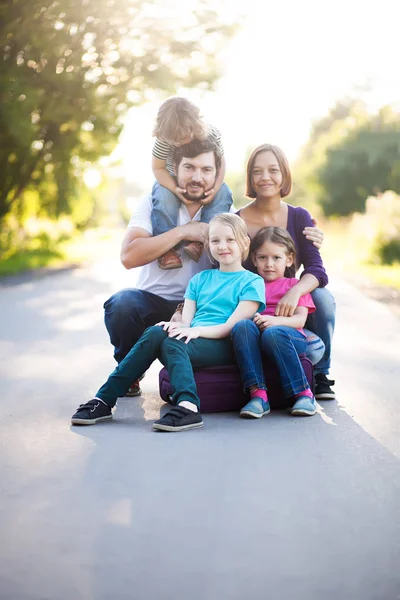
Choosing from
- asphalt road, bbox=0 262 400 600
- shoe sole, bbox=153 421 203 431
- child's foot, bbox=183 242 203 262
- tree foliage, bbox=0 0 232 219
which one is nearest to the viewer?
asphalt road, bbox=0 262 400 600

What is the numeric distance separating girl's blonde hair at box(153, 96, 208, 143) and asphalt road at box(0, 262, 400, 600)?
183cm

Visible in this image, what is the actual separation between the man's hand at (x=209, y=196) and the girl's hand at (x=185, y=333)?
113 centimetres

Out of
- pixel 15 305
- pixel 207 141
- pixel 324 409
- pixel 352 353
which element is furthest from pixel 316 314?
pixel 15 305

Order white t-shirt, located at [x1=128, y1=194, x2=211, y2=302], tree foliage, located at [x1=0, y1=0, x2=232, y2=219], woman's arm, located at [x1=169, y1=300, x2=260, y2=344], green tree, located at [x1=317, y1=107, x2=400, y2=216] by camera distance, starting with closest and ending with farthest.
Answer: woman's arm, located at [x1=169, y1=300, x2=260, y2=344]
white t-shirt, located at [x1=128, y1=194, x2=211, y2=302]
tree foliage, located at [x1=0, y1=0, x2=232, y2=219]
green tree, located at [x1=317, y1=107, x2=400, y2=216]

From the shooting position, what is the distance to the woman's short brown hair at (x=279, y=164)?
622cm

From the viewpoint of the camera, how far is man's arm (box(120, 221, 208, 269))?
6.11m

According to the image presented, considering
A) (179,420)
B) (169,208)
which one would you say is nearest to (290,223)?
(169,208)

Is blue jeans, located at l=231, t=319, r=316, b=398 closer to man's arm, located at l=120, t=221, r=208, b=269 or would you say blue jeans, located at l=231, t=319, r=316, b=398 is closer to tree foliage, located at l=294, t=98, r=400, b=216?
man's arm, located at l=120, t=221, r=208, b=269

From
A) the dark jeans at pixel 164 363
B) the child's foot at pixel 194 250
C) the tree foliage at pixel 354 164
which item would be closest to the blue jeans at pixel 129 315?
the child's foot at pixel 194 250

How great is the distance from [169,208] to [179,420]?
173 centimetres

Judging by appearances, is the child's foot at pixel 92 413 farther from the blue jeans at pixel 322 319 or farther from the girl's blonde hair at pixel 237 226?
the blue jeans at pixel 322 319

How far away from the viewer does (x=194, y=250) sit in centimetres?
625

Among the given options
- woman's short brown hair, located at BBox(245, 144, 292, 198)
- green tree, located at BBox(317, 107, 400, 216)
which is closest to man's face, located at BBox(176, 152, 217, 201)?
woman's short brown hair, located at BBox(245, 144, 292, 198)

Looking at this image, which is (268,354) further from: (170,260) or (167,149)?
(167,149)
